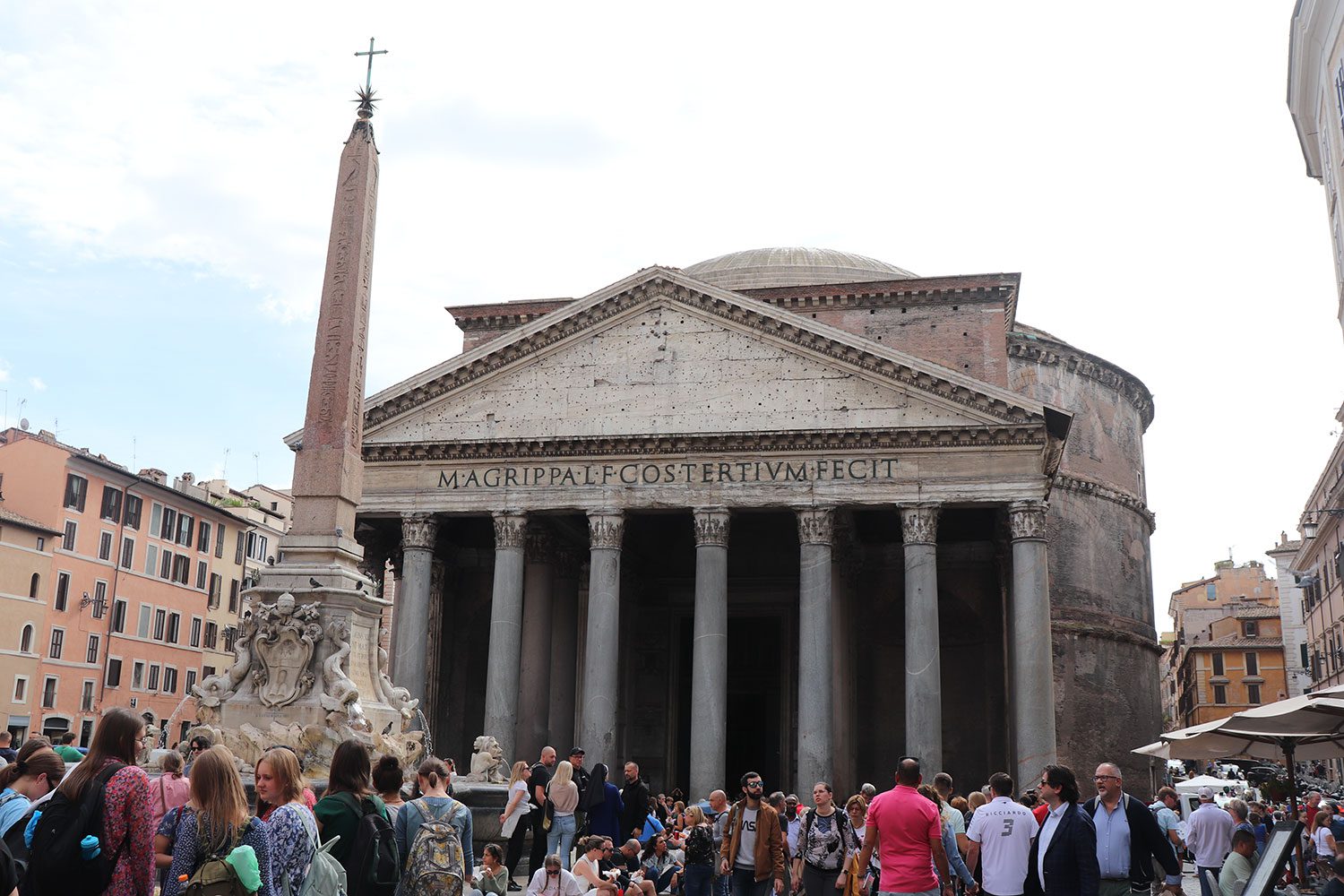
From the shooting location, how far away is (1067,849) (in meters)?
6.34

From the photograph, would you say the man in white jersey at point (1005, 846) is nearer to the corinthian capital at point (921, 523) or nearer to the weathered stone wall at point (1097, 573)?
the corinthian capital at point (921, 523)

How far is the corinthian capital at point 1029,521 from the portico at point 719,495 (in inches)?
1.3

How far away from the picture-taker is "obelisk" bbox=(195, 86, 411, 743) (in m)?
7.67

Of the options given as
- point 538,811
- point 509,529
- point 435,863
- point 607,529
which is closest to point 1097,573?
point 607,529

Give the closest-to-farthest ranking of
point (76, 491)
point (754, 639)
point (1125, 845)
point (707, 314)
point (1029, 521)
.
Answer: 1. point (1125, 845)
2. point (1029, 521)
3. point (707, 314)
4. point (754, 639)
5. point (76, 491)

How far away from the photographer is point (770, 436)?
2216 centimetres

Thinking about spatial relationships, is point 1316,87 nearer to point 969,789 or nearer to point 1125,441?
point 969,789

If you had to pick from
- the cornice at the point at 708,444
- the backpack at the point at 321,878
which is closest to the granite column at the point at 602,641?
the cornice at the point at 708,444

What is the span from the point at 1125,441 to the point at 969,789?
1337 cm

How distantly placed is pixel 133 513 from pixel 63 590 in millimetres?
3681

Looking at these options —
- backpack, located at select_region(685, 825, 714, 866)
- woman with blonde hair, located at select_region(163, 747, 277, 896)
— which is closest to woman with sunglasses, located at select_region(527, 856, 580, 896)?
backpack, located at select_region(685, 825, 714, 866)

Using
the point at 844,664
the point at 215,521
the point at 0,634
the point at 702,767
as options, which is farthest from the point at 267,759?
the point at 215,521

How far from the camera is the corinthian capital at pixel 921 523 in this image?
2152 cm

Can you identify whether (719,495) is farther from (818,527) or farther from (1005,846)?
(1005,846)
